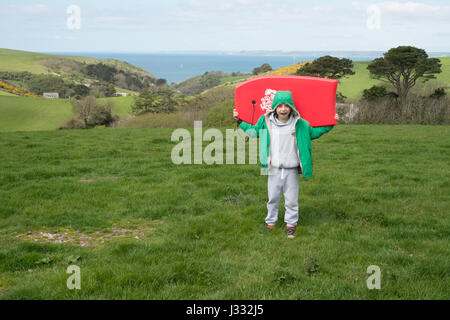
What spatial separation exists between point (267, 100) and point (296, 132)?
34.8 inches

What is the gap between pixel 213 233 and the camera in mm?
6266

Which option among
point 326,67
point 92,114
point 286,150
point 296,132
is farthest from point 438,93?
point 92,114

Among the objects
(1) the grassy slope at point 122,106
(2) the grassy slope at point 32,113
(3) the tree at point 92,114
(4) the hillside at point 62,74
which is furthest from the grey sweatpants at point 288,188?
(4) the hillside at point 62,74

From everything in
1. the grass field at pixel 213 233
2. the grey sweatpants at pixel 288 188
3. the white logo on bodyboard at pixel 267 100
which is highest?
the white logo on bodyboard at pixel 267 100

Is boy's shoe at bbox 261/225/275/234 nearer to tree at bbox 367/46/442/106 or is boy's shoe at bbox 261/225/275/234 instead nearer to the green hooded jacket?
the green hooded jacket

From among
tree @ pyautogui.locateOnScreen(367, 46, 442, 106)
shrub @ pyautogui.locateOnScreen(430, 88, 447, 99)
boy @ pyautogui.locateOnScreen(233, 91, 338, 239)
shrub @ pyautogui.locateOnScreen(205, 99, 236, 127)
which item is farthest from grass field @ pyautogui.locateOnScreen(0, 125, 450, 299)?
tree @ pyautogui.locateOnScreen(367, 46, 442, 106)

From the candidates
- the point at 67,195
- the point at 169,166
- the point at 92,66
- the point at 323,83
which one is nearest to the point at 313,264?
the point at 323,83

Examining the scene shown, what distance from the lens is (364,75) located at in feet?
220

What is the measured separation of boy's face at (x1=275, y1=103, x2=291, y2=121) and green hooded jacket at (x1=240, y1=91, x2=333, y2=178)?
0.07m

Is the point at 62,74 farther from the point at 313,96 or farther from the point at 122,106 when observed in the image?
the point at 313,96

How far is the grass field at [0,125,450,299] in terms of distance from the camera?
14.9 ft

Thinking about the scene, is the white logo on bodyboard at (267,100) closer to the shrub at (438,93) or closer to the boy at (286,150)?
the boy at (286,150)

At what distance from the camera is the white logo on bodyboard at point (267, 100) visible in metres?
6.68

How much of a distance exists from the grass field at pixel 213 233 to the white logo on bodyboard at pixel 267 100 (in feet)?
6.34
